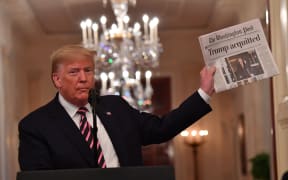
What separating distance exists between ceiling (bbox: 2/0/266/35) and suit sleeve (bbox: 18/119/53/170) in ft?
25.0

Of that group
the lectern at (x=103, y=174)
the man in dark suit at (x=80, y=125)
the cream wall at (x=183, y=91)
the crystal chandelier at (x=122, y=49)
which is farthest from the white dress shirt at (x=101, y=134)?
the cream wall at (x=183, y=91)

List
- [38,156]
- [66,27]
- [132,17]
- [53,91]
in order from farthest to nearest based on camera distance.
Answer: [53,91] → [66,27] → [132,17] → [38,156]

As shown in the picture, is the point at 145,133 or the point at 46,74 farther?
the point at 46,74

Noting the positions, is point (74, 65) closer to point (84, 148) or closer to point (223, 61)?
point (84, 148)

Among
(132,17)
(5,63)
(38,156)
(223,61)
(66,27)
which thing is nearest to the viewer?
(38,156)

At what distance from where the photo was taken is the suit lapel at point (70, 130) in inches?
115

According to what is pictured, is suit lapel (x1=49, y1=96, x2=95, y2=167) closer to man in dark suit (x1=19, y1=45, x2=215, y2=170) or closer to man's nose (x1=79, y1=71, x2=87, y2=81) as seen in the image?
man in dark suit (x1=19, y1=45, x2=215, y2=170)

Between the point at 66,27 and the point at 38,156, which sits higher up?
the point at 66,27

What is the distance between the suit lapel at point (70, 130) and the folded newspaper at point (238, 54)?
0.64 meters

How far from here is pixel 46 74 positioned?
1384cm

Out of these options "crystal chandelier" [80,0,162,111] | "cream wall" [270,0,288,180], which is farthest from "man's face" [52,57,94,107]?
"crystal chandelier" [80,0,162,111]

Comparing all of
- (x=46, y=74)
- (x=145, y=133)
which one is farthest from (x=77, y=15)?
(x=145, y=133)

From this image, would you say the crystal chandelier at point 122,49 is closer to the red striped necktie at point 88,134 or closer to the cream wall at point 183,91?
the cream wall at point 183,91

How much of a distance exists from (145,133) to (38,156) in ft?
1.71
